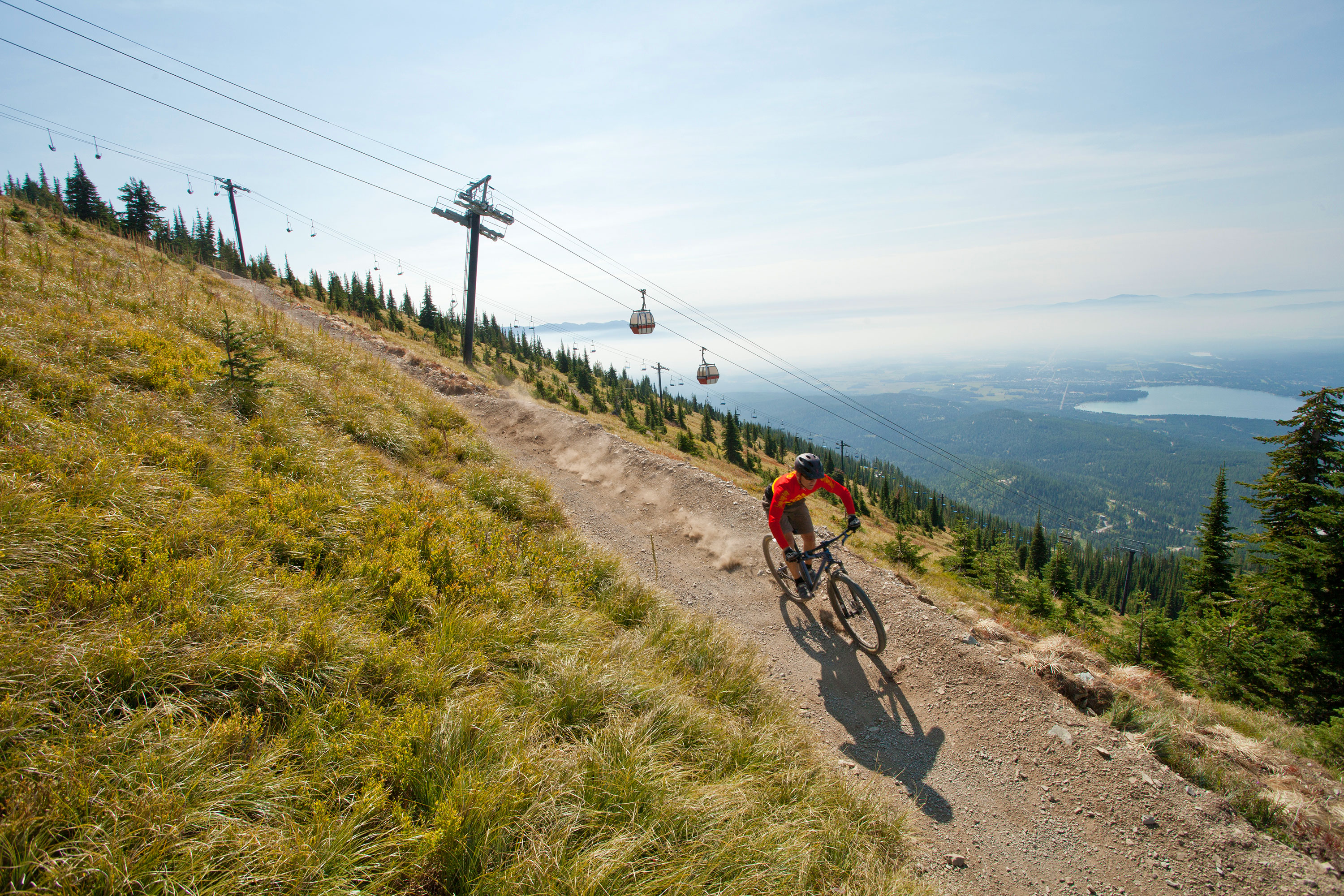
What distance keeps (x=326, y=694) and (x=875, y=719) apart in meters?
5.88

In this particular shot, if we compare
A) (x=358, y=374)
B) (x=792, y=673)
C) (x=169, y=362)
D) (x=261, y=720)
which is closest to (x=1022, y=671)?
(x=792, y=673)

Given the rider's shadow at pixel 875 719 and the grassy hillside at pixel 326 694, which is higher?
the grassy hillside at pixel 326 694

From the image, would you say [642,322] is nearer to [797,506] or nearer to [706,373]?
[706,373]

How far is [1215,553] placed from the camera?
27.3 m

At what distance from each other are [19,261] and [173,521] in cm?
1051

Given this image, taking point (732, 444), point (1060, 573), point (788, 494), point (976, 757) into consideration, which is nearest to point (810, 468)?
point (788, 494)

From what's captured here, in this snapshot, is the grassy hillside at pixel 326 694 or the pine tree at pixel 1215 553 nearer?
the grassy hillside at pixel 326 694

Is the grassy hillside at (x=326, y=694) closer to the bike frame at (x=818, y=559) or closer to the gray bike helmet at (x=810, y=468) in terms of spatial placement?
the bike frame at (x=818, y=559)

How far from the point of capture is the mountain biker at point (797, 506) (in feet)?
24.1

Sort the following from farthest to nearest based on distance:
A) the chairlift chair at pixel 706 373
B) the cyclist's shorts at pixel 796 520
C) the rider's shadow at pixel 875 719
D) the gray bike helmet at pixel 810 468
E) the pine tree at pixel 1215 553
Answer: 1. the chairlift chair at pixel 706 373
2. the pine tree at pixel 1215 553
3. the cyclist's shorts at pixel 796 520
4. the gray bike helmet at pixel 810 468
5. the rider's shadow at pixel 875 719

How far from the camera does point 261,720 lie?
10.1ft

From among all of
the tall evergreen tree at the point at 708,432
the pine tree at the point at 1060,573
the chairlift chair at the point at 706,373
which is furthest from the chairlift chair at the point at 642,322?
the tall evergreen tree at the point at 708,432

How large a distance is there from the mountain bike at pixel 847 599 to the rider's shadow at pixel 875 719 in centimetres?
30

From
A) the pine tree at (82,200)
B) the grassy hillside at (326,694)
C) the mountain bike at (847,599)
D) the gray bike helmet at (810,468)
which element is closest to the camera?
the grassy hillside at (326,694)
